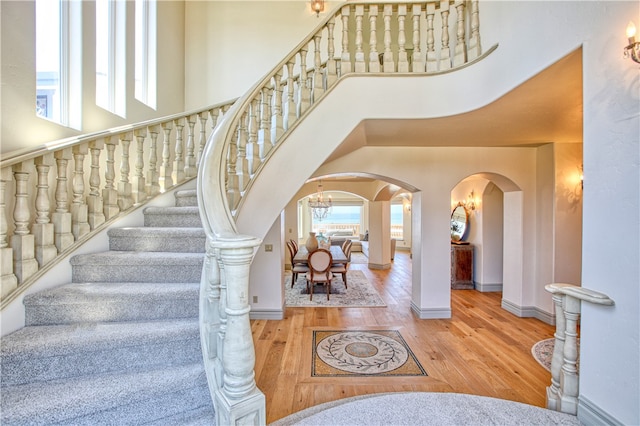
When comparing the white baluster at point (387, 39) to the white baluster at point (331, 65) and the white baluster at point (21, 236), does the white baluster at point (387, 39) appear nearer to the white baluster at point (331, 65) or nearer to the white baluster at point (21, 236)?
the white baluster at point (331, 65)

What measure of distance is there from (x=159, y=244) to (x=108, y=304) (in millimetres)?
687

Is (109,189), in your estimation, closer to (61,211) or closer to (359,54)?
(61,211)

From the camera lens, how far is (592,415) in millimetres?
1533

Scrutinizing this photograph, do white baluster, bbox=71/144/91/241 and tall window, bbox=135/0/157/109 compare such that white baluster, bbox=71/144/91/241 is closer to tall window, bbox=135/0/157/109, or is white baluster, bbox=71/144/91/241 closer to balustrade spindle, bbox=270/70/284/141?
balustrade spindle, bbox=270/70/284/141

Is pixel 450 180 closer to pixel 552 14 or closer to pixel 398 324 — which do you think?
pixel 398 324

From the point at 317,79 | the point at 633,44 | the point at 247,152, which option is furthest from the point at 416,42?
the point at 247,152

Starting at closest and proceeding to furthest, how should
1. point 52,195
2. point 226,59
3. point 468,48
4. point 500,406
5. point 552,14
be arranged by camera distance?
point 500,406 < point 552,14 < point 52,195 < point 468,48 < point 226,59

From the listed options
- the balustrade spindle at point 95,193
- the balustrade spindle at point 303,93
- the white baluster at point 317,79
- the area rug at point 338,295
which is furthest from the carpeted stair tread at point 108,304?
the area rug at point 338,295

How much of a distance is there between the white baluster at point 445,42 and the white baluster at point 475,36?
0.19 metres

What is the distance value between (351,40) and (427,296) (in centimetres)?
476

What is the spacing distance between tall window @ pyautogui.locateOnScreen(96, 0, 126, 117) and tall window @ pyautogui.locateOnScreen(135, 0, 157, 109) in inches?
17.4

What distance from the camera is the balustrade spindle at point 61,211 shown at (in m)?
2.03

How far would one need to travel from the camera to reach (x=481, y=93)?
8.16ft

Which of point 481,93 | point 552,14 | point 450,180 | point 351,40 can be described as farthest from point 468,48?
point 351,40
